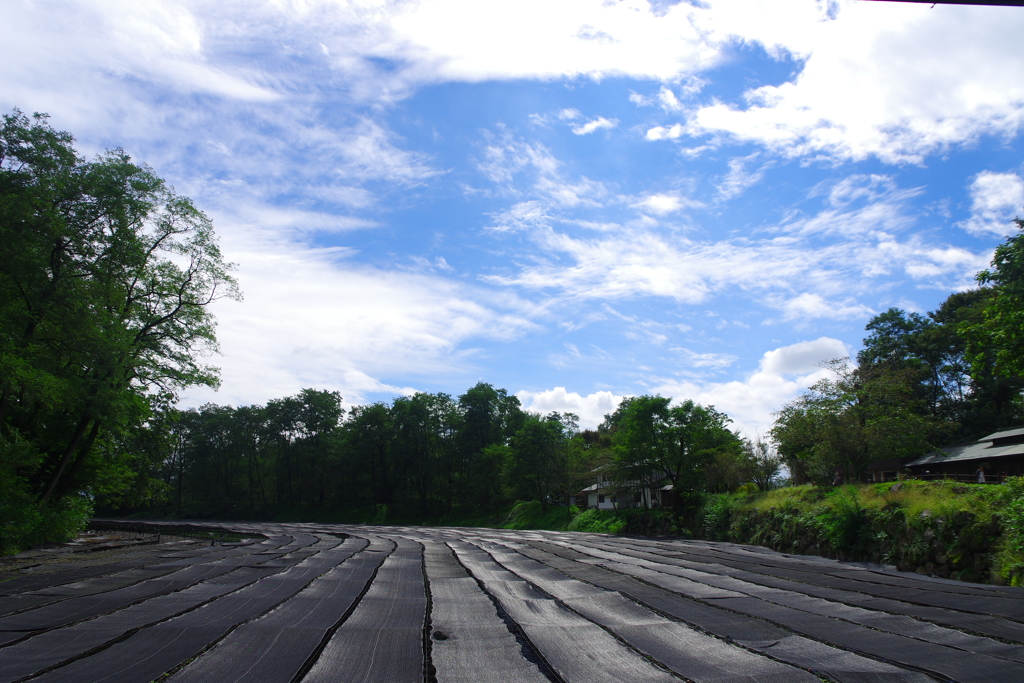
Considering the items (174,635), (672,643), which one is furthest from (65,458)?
(672,643)

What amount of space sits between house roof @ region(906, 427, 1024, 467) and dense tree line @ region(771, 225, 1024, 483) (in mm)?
649

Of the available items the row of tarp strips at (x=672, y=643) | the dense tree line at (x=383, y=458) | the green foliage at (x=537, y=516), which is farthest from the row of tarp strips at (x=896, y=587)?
the green foliage at (x=537, y=516)

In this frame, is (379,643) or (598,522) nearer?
(379,643)

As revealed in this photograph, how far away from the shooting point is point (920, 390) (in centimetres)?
4509

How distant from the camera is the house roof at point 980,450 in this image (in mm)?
24536

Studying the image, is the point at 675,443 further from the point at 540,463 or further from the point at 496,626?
the point at 496,626

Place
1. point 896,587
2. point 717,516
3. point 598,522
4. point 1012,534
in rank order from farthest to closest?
point 598,522 → point 717,516 → point 1012,534 → point 896,587

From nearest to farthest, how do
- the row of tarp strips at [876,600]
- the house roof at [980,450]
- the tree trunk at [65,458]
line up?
the row of tarp strips at [876,600], the tree trunk at [65,458], the house roof at [980,450]

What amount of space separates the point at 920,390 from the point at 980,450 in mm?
22657

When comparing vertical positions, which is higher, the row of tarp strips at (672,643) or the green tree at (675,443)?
the green tree at (675,443)

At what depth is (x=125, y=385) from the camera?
20.8 m

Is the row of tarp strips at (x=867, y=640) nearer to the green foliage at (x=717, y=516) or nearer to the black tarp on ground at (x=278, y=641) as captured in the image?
the black tarp on ground at (x=278, y=641)

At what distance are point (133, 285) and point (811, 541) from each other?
27872mm

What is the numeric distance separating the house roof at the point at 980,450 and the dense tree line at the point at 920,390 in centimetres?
65
